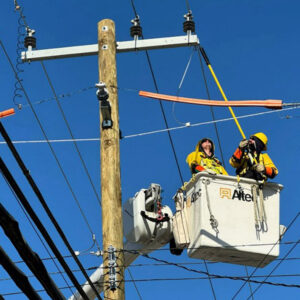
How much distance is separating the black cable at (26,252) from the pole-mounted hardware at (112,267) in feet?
7.03

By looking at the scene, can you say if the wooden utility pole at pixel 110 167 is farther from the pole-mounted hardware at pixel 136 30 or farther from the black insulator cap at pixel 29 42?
the black insulator cap at pixel 29 42

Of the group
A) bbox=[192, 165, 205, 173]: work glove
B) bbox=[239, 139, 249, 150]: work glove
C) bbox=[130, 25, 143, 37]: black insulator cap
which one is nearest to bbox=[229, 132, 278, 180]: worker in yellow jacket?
bbox=[239, 139, 249, 150]: work glove

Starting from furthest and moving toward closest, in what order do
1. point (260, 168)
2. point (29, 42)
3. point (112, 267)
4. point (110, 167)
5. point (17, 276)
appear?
point (29, 42)
point (260, 168)
point (110, 167)
point (112, 267)
point (17, 276)

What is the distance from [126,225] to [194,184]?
1.04m

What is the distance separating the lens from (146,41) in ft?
37.8

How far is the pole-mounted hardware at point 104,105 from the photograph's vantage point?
404 inches

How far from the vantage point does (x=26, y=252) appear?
6.75 m

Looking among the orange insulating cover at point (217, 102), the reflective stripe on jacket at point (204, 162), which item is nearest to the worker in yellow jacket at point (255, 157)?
the reflective stripe on jacket at point (204, 162)

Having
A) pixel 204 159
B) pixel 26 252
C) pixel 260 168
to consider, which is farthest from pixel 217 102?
pixel 26 252

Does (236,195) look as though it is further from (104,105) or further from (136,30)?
(136,30)

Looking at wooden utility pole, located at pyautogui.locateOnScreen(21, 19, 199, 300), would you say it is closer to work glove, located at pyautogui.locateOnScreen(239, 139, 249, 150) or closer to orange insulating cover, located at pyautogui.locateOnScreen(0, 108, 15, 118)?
orange insulating cover, located at pyautogui.locateOnScreen(0, 108, 15, 118)

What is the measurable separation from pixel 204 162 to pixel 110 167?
1676mm

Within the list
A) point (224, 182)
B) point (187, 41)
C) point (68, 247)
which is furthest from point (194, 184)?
point (68, 247)

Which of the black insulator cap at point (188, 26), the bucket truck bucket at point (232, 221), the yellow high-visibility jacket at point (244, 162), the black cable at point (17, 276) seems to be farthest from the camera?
the black insulator cap at point (188, 26)
